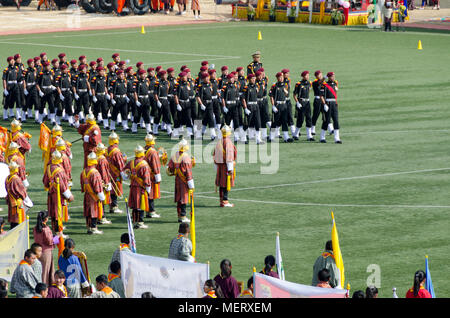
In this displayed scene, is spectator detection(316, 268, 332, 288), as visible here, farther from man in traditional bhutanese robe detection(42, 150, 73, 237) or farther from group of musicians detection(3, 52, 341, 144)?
group of musicians detection(3, 52, 341, 144)

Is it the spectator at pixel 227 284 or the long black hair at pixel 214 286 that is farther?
the spectator at pixel 227 284

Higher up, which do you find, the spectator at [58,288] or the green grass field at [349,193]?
the spectator at [58,288]

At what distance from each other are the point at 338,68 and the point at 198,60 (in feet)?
24.0

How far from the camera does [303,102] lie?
30.7m

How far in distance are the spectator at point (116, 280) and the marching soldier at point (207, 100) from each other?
15.7 m

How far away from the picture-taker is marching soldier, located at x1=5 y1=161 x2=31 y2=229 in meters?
20.6

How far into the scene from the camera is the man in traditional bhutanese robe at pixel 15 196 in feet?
67.5

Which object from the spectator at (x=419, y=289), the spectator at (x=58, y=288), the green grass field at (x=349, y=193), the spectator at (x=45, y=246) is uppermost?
the spectator at (x=419, y=289)

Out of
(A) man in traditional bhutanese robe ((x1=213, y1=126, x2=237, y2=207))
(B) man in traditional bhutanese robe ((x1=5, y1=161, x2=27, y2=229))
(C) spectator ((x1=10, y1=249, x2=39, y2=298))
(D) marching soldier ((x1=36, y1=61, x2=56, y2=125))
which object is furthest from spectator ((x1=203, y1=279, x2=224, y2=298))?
(D) marching soldier ((x1=36, y1=61, x2=56, y2=125))

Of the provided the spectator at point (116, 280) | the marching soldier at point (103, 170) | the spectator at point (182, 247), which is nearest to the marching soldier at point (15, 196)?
the marching soldier at point (103, 170)

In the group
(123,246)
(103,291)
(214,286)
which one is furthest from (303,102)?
(103,291)

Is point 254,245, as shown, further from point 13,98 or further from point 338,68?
point 338,68

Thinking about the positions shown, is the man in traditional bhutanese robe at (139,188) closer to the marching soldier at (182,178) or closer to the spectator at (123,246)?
the marching soldier at (182,178)

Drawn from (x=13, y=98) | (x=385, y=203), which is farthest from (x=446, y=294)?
(x=13, y=98)
